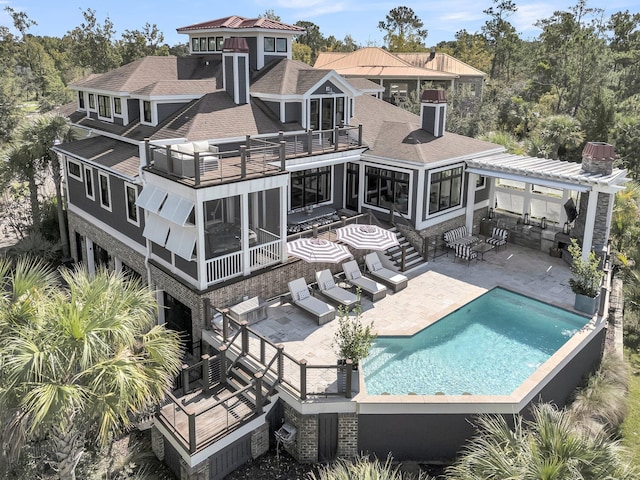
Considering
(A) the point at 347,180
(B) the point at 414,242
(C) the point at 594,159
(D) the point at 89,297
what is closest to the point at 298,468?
(D) the point at 89,297

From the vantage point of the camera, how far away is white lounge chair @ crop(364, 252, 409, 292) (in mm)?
18859

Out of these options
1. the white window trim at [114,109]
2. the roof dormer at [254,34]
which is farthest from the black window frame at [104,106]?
the roof dormer at [254,34]

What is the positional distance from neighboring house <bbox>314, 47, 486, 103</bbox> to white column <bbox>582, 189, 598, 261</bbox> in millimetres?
32625

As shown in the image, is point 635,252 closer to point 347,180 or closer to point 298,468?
point 347,180

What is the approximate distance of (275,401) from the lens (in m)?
13.2

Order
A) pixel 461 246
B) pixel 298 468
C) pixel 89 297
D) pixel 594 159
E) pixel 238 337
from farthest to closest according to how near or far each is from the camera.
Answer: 1. pixel 461 246
2. pixel 594 159
3. pixel 238 337
4. pixel 298 468
5. pixel 89 297

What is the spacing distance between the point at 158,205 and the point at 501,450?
12299 mm

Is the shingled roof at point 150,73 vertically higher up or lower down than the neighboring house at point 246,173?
higher up

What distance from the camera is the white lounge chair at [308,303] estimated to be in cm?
1630

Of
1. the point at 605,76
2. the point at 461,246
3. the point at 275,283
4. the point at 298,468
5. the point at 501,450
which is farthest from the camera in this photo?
the point at 605,76

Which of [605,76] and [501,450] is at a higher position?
[605,76]

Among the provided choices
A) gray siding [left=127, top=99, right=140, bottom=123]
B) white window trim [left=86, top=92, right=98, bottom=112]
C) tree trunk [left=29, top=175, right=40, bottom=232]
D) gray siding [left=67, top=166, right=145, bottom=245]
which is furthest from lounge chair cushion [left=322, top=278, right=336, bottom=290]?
tree trunk [left=29, top=175, right=40, bottom=232]

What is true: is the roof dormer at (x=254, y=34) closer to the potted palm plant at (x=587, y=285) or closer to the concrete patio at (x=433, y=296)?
the concrete patio at (x=433, y=296)

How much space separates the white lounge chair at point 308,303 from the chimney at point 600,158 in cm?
1221
